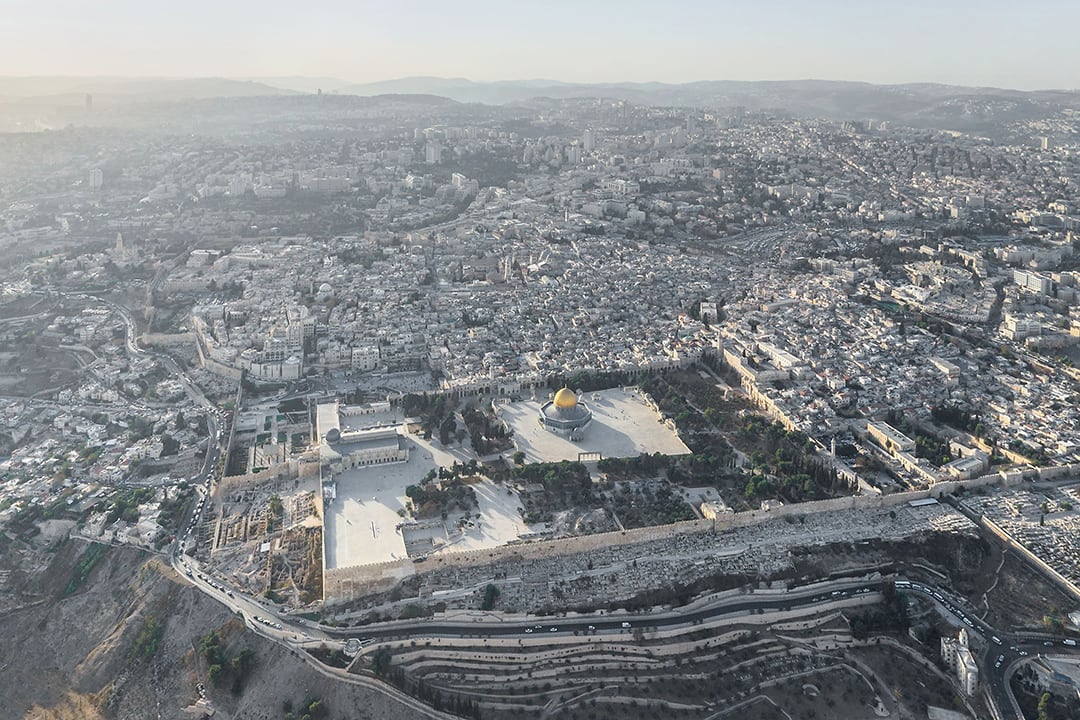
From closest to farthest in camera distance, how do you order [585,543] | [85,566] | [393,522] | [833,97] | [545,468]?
[585,543]
[85,566]
[393,522]
[545,468]
[833,97]

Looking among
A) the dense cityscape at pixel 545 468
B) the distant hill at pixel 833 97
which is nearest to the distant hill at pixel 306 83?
the distant hill at pixel 833 97

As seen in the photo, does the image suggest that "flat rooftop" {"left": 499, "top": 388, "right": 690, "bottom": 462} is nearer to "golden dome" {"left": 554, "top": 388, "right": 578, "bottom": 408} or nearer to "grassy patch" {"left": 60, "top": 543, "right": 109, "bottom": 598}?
"golden dome" {"left": 554, "top": 388, "right": 578, "bottom": 408}

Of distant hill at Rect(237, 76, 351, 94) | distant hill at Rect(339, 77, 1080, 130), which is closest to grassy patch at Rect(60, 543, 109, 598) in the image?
distant hill at Rect(339, 77, 1080, 130)

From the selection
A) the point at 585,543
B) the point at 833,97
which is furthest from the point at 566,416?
the point at 833,97

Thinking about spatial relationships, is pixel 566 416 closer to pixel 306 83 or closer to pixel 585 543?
pixel 585 543

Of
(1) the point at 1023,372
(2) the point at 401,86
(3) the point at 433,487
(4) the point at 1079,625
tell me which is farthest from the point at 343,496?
(2) the point at 401,86

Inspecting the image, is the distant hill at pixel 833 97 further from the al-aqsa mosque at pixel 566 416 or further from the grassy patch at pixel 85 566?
the grassy patch at pixel 85 566

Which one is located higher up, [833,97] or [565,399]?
[833,97]
